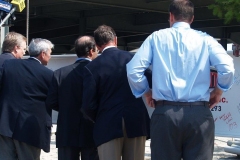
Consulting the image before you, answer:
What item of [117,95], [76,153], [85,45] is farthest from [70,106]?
[117,95]

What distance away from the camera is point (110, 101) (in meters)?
5.14

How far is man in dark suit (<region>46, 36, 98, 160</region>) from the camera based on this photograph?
572 centimetres

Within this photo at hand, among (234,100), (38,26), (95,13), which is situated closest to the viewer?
(234,100)

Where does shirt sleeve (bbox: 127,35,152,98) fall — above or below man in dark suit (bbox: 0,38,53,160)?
above

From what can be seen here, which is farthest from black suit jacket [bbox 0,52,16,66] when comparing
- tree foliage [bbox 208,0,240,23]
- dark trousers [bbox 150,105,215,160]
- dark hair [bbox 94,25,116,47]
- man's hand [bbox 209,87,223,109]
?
tree foliage [bbox 208,0,240,23]

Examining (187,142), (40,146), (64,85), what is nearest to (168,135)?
(187,142)

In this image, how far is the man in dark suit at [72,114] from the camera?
5719 mm

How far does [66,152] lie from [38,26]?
23306 millimetres

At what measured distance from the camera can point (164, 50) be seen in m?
4.34

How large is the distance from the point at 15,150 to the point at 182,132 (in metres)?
2.54

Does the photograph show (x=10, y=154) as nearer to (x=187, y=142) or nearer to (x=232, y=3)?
(x=187, y=142)

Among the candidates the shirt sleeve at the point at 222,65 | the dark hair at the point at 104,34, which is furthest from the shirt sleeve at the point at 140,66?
the dark hair at the point at 104,34

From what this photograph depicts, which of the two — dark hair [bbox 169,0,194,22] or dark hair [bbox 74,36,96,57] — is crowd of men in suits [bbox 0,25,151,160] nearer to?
dark hair [bbox 74,36,96,57]

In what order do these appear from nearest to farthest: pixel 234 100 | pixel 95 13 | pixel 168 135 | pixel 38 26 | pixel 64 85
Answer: pixel 168 135
pixel 64 85
pixel 234 100
pixel 95 13
pixel 38 26
